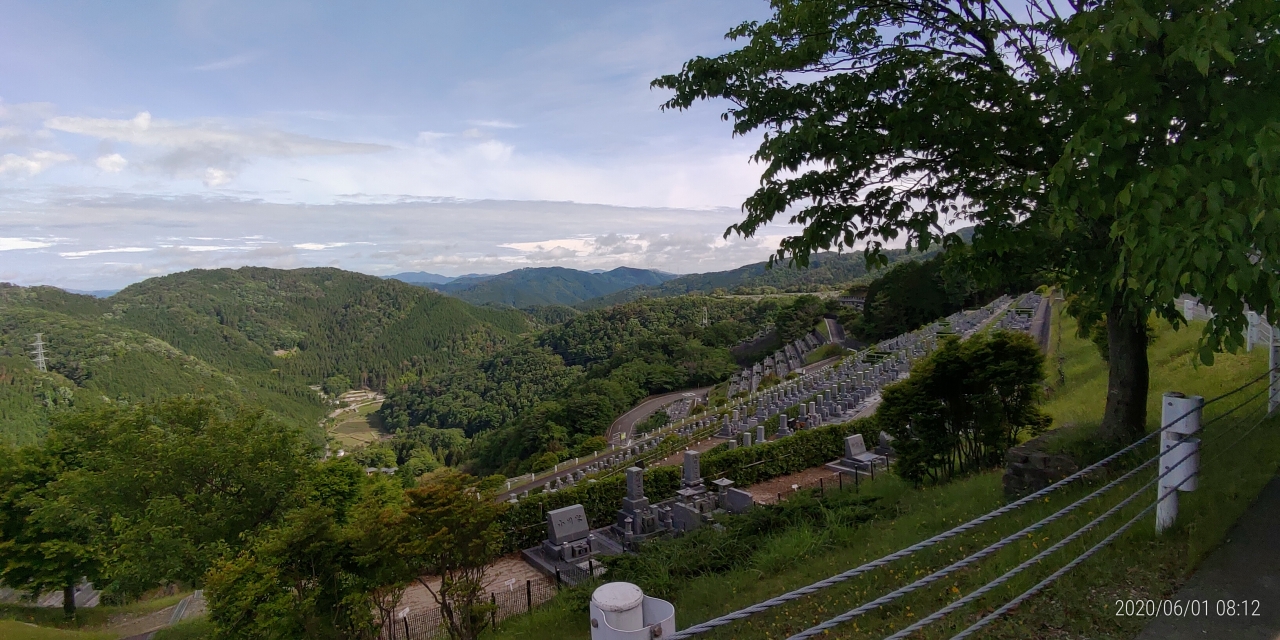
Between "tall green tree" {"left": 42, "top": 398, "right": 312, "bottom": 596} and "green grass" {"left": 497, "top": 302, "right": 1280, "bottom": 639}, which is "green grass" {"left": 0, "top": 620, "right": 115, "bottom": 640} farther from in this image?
"green grass" {"left": 497, "top": 302, "right": 1280, "bottom": 639}

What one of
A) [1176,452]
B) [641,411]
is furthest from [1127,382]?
[641,411]

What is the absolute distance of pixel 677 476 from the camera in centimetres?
1666

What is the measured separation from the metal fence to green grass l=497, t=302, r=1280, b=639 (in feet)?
6.48

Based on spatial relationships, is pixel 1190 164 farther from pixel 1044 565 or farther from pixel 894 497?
pixel 894 497

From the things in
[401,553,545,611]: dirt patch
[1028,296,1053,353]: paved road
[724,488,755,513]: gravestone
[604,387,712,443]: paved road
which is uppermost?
[1028,296,1053,353]: paved road

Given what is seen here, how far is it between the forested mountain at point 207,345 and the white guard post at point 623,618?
7506 centimetres

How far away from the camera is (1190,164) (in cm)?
316

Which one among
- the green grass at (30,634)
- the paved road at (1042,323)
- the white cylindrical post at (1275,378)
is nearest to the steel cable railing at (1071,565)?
the white cylindrical post at (1275,378)

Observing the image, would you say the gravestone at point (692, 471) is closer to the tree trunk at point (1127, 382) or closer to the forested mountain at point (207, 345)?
the tree trunk at point (1127, 382)

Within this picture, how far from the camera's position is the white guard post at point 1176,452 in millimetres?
3363

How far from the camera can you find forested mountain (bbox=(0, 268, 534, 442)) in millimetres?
82625

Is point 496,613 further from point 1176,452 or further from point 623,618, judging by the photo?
point 1176,452

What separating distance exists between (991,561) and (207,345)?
187534 millimetres

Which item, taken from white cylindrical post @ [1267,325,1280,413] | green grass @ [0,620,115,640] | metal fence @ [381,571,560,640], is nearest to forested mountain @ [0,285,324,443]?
green grass @ [0,620,115,640]
